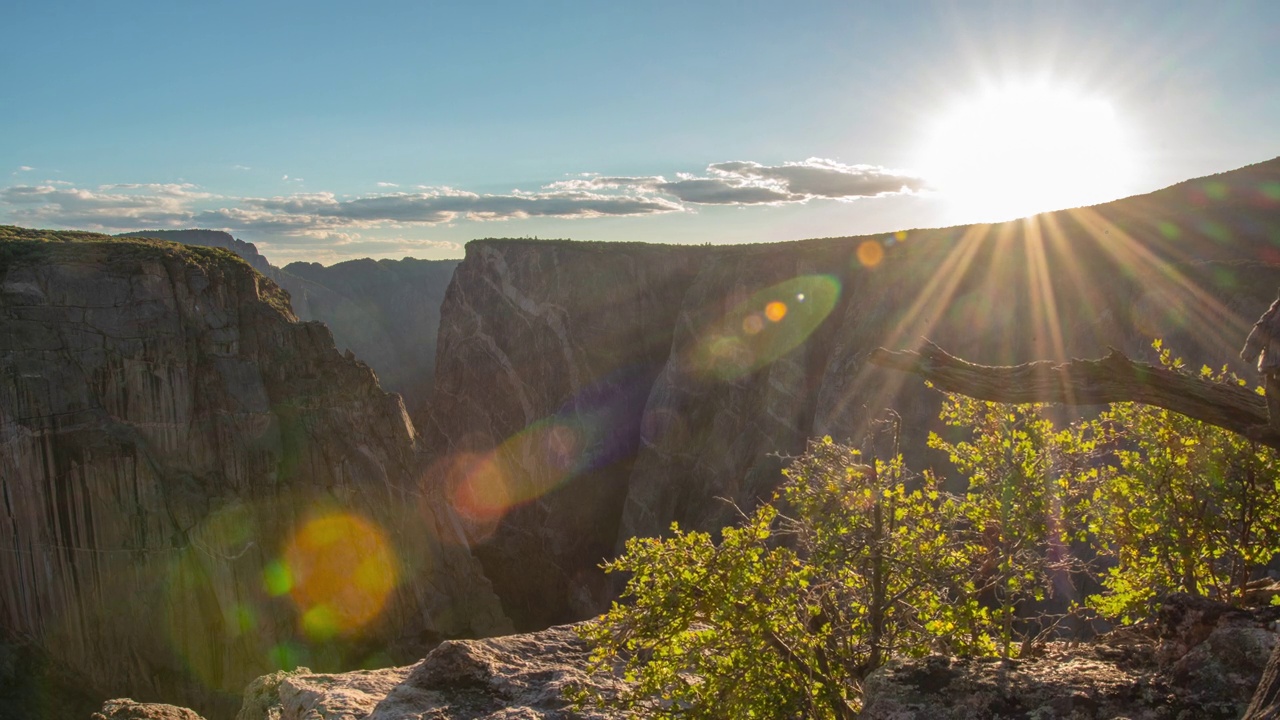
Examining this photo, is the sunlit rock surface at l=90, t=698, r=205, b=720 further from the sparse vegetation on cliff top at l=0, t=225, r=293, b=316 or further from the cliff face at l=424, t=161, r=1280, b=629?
the cliff face at l=424, t=161, r=1280, b=629

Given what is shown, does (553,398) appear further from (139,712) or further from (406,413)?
(139,712)

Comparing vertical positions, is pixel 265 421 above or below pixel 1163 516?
below

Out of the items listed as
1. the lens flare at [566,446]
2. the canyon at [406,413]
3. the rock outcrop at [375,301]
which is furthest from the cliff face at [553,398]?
the rock outcrop at [375,301]

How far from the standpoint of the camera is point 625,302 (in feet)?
201

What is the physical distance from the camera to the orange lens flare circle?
121 ft

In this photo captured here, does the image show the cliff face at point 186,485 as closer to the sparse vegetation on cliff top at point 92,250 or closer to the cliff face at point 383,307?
the sparse vegetation on cliff top at point 92,250

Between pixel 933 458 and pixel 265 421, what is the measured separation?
34.3 meters

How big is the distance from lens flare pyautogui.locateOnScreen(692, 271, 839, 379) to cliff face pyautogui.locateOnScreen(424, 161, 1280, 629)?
146 mm

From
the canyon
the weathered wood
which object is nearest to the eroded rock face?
the weathered wood

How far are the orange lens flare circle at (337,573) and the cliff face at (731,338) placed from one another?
36.4 feet

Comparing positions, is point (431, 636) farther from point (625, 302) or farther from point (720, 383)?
point (625, 302)

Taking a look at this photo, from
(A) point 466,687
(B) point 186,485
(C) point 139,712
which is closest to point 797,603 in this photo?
(A) point 466,687

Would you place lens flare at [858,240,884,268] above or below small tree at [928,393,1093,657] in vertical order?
above

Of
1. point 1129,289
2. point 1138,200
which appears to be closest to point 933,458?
point 1129,289
